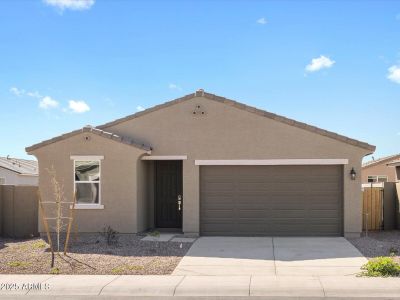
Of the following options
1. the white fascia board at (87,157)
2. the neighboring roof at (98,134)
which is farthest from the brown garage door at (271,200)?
the white fascia board at (87,157)

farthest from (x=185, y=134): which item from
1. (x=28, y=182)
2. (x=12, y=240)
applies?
(x=28, y=182)

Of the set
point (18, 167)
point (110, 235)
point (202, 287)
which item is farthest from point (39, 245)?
point (18, 167)

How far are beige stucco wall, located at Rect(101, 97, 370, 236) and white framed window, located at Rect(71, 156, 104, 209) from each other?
5.32 feet

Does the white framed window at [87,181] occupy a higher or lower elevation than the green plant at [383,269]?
higher

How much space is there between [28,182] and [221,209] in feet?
68.3

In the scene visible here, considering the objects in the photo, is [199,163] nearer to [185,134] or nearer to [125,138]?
[185,134]

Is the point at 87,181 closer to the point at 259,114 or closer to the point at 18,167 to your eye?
the point at 259,114

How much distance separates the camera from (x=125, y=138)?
16.2 meters

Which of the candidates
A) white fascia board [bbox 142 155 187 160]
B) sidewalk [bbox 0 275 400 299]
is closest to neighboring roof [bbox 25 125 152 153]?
white fascia board [bbox 142 155 187 160]

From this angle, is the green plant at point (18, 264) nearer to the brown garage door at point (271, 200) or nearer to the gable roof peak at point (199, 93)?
the brown garage door at point (271, 200)

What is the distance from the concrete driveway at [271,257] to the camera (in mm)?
10805

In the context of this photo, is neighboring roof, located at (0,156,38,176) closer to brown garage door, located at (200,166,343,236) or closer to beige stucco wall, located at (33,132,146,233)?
beige stucco wall, located at (33,132,146,233)

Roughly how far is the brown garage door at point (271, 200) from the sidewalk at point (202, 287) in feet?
18.4

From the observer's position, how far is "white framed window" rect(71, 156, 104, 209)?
15.8 meters
